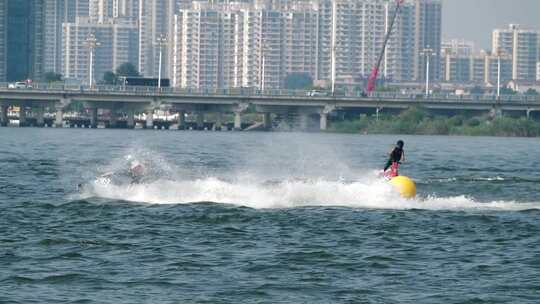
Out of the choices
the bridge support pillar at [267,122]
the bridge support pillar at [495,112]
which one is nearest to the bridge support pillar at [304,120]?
the bridge support pillar at [267,122]

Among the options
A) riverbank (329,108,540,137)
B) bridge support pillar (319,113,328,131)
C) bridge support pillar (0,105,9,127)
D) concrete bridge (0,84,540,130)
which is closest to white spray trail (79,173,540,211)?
riverbank (329,108,540,137)

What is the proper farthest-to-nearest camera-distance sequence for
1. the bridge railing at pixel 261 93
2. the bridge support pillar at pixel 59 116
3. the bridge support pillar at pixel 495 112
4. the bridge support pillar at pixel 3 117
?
the bridge support pillar at pixel 3 117
the bridge support pillar at pixel 59 116
the bridge railing at pixel 261 93
the bridge support pillar at pixel 495 112

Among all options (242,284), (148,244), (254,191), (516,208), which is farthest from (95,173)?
(242,284)

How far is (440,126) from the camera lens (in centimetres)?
17400

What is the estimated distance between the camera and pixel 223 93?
185 m

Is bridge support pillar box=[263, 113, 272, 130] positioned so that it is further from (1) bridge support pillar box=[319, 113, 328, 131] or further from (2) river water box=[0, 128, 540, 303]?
(2) river water box=[0, 128, 540, 303]

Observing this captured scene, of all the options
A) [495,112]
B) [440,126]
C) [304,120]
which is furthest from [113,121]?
[495,112]

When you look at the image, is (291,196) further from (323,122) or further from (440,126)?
(323,122)

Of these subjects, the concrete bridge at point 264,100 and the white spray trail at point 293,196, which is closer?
the white spray trail at point 293,196

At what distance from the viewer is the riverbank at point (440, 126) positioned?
565 feet

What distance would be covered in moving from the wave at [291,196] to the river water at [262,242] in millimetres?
52

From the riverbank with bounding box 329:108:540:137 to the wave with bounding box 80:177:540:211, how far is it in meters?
126

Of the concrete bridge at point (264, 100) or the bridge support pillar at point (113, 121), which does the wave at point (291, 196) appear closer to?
the concrete bridge at point (264, 100)

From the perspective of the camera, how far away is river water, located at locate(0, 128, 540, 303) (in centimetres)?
2766
